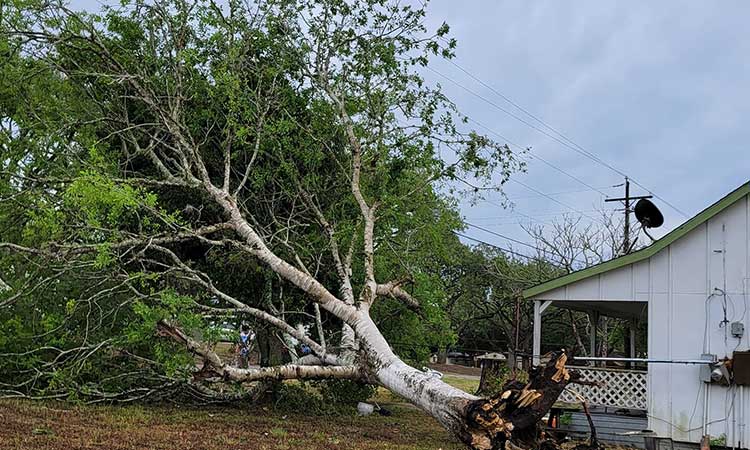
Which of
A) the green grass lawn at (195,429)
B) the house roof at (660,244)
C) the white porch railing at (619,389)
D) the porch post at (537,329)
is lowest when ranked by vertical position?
the green grass lawn at (195,429)

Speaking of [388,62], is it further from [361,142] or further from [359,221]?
[359,221]

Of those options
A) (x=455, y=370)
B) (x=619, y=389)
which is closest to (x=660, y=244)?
(x=619, y=389)

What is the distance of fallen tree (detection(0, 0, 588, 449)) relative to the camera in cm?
1038

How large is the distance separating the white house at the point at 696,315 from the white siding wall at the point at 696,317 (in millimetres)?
13

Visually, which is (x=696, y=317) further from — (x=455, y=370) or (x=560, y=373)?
(x=455, y=370)

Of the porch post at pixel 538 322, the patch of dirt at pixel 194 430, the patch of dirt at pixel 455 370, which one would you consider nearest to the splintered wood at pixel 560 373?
the patch of dirt at pixel 194 430

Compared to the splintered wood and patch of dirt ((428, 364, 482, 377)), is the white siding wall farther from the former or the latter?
patch of dirt ((428, 364, 482, 377))

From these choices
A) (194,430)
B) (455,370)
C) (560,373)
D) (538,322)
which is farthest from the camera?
(455,370)

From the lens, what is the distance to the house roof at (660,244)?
10.2 metres

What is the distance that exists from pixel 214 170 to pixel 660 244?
24.8 feet

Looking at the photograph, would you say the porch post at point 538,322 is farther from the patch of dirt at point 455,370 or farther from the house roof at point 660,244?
the patch of dirt at point 455,370

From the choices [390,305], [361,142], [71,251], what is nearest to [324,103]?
[361,142]

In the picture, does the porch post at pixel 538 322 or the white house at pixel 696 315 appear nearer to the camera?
the white house at pixel 696 315

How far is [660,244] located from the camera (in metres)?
10.7
